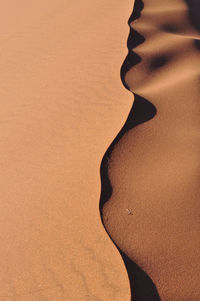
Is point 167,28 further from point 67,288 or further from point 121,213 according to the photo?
point 67,288

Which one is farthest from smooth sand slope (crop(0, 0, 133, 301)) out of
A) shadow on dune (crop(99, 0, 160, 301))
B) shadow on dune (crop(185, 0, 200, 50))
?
shadow on dune (crop(185, 0, 200, 50))

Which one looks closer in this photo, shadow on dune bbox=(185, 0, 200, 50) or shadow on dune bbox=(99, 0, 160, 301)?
shadow on dune bbox=(99, 0, 160, 301)

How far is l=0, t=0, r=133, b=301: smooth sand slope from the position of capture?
1.74m

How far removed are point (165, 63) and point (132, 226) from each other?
2.04 meters

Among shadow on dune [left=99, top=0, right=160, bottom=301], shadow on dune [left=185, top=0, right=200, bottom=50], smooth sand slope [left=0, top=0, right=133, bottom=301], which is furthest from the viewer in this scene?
shadow on dune [left=185, top=0, right=200, bottom=50]

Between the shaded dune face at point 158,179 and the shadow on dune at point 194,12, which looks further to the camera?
the shadow on dune at point 194,12

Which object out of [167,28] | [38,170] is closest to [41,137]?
[38,170]

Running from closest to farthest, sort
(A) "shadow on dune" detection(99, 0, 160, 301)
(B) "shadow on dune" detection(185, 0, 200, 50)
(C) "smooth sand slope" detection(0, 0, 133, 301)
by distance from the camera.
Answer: (A) "shadow on dune" detection(99, 0, 160, 301), (C) "smooth sand slope" detection(0, 0, 133, 301), (B) "shadow on dune" detection(185, 0, 200, 50)

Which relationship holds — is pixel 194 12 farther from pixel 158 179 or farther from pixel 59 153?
pixel 158 179

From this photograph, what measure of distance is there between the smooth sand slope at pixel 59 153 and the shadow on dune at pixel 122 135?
0.12 feet

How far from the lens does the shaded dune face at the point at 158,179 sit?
67.1 inches

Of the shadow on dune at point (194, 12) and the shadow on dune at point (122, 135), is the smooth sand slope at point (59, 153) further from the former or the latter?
the shadow on dune at point (194, 12)

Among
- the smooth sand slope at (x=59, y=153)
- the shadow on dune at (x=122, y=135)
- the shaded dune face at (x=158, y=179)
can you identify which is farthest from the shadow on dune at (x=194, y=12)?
the shaded dune face at (x=158, y=179)

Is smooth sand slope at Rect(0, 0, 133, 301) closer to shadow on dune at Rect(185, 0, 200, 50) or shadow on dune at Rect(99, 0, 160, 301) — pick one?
shadow on dune at Rect(99, 0, 160, 301)
